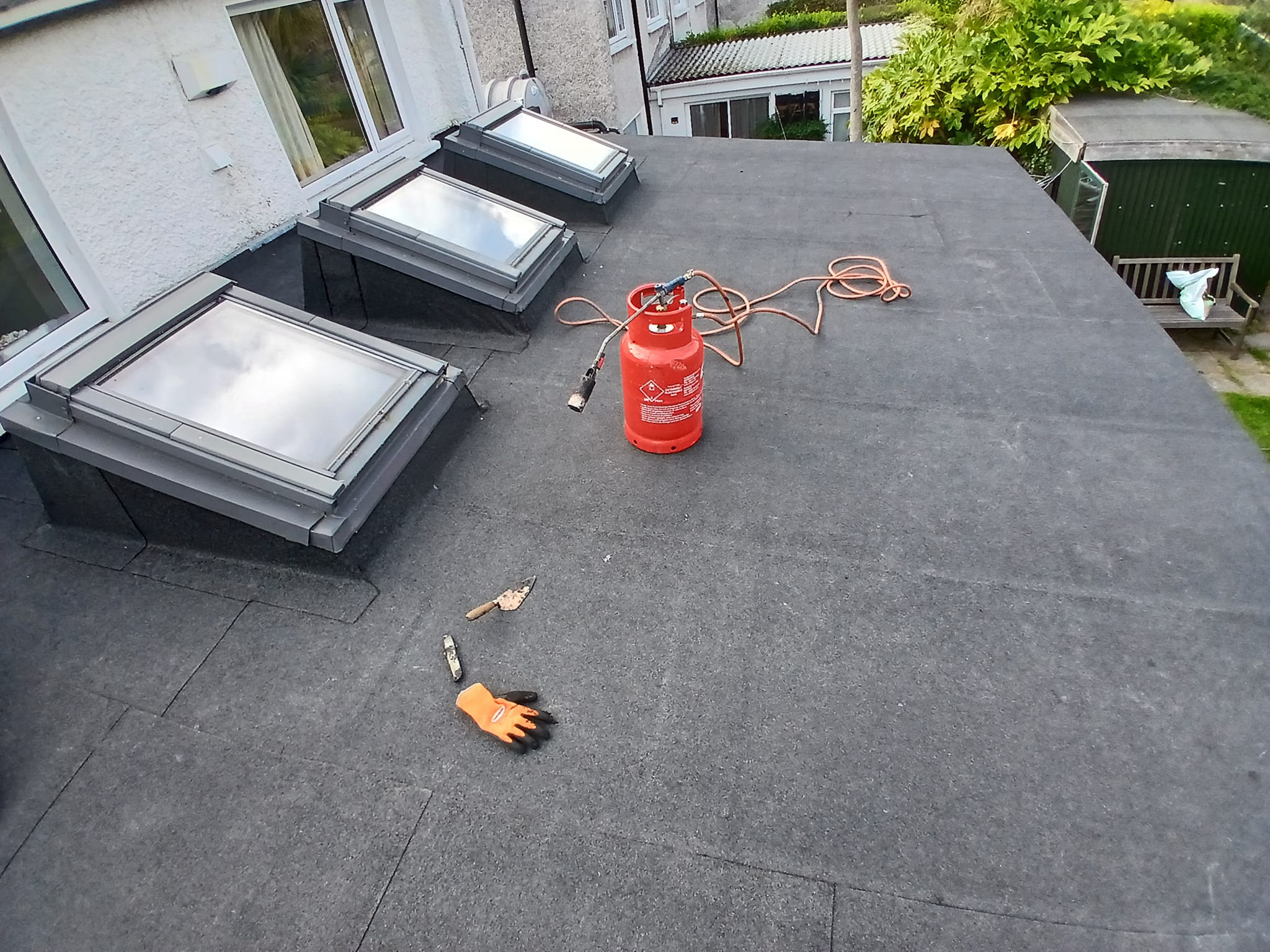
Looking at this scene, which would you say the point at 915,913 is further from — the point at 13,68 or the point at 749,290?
the point at 13,68

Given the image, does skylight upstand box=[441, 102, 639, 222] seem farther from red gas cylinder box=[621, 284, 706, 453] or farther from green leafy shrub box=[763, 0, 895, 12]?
green leafy shrub box=[763, 0, 895, 12]

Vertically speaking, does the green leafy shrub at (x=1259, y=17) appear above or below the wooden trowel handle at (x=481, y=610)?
below

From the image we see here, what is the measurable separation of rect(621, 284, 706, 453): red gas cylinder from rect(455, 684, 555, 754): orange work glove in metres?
1.44

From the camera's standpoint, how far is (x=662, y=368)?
3266 millimetres

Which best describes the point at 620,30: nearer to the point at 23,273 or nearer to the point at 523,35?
the point at 523,35

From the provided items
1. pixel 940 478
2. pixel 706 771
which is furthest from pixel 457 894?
pixel 940 478

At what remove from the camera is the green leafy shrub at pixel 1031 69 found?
39.6 ft

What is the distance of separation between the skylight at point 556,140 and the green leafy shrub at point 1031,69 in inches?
372

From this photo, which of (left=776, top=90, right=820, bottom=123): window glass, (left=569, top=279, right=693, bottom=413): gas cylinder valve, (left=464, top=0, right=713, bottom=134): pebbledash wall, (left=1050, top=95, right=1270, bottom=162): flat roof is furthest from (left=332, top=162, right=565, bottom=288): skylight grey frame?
(left=776, top=90, right=820, bottom=123): window glass

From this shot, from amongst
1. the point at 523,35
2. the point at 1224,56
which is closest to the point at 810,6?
the point at 1224,56

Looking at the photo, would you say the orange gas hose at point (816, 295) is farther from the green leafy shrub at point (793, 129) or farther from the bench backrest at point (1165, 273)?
the green leafy shrub at point (793, 129)

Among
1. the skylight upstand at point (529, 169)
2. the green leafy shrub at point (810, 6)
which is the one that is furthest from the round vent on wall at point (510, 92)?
the green leafy shrub at point (810, 6)

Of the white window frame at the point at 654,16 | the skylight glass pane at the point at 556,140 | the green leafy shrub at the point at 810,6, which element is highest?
the skylight glass pane at the point at 556,140

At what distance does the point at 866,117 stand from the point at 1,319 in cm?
1616
